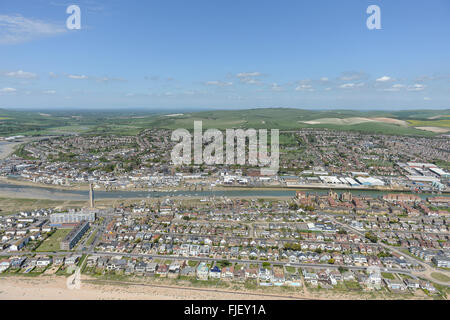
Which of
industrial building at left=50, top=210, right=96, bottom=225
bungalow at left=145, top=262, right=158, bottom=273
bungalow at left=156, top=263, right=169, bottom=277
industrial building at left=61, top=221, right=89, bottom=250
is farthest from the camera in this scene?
industrial building at left=50, top=210, right=96, bottom=225

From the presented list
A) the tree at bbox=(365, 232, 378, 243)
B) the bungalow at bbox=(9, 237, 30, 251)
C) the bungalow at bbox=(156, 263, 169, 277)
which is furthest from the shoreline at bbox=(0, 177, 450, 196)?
the bungalow at bbox=(156, 263, 169, 277)

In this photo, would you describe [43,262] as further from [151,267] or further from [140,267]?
[151,267]

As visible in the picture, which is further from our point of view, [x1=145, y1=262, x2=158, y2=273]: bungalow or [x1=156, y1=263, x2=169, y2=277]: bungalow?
[x1=145, y1=262, x2=158, y2=273]: bungalow

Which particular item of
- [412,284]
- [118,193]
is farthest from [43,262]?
[412,284]

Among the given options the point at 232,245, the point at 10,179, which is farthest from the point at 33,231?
the point at 10,179

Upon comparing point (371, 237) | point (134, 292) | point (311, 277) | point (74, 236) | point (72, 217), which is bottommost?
point (134, 292)

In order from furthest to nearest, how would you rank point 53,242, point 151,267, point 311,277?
point 53,242
point 151,267
point 311,277

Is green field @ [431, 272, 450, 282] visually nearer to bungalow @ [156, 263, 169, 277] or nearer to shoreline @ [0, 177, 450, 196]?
bungalow @ [156, 263, 169, 277]

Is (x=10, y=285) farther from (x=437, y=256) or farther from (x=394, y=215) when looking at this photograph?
(x=394, y=215)
